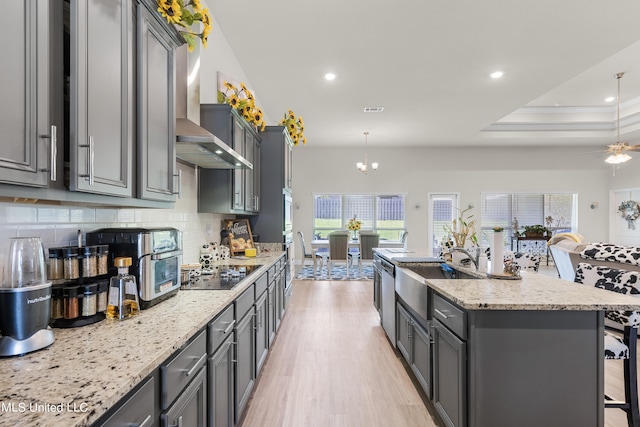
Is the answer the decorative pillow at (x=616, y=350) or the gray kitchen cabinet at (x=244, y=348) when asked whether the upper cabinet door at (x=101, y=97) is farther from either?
the decorative pillow at (x=616, y=350)

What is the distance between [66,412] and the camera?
0.68 m

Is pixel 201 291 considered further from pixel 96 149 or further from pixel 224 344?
pixel 96 149

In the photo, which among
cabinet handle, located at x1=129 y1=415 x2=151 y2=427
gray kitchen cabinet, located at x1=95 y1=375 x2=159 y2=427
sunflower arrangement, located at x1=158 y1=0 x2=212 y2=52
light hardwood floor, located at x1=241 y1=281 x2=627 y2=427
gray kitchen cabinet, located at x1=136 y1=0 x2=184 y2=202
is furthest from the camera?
light hardwood floor, located at x1=241 y1=281 x2=627 y2=427

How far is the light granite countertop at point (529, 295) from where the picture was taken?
1.54 meters

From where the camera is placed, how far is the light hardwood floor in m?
2.12

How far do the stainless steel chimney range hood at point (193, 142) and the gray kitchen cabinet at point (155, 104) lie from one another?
17cm

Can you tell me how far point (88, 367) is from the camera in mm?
879

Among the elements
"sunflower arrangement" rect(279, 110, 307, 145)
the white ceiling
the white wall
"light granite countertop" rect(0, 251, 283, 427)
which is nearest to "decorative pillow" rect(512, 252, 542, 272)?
the white ceiling

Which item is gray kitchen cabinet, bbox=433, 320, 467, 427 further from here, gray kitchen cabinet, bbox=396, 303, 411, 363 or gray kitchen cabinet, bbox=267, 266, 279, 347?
gray kitchen cabinet, bbox=267, 266, 279, 347

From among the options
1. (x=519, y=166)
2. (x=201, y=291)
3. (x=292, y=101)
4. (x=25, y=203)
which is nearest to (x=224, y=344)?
(x=201, y=291)

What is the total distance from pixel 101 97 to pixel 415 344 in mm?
2457

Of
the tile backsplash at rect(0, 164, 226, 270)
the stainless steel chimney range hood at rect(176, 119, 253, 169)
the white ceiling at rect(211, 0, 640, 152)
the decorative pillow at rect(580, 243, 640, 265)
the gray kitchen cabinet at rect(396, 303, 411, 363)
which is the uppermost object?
the white ceiling at rect(211, 0, 640, 152)

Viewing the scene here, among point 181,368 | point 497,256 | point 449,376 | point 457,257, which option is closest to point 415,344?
point 449,376

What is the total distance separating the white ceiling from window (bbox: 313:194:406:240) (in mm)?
2408
